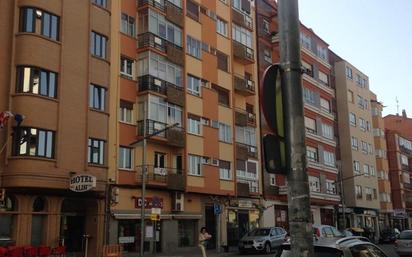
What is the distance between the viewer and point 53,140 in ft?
92.2

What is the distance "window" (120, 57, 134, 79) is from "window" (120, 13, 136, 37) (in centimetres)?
181

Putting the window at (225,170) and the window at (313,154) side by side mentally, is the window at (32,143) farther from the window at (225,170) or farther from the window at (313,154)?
the window at (313,154)

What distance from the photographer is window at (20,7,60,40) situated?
28.1 m

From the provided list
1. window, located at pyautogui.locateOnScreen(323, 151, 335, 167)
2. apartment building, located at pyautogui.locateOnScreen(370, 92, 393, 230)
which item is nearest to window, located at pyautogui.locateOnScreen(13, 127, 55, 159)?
window, located at pyautogui.locateOnScreen(323, 151, 335, 167)

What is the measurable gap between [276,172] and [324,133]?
58.3 m

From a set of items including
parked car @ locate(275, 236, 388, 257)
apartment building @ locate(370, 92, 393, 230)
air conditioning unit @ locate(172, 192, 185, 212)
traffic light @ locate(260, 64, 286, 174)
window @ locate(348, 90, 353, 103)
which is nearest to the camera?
traffic light @ locate(260, 64, 286, 174)

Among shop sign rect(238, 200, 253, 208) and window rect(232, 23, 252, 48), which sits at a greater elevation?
window rect(232, 23, 252, 48)

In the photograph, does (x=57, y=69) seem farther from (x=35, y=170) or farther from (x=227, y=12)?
(x=227, y=12)

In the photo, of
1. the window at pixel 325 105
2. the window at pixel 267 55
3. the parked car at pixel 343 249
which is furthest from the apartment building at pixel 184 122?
the parked car at pixel 343 249

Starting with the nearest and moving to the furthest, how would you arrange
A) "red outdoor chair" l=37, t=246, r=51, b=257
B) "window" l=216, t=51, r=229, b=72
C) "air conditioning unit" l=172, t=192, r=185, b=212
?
"red outdoor chair" l=37, t=246, r=51, b=257, "air conditioning unit" l=172, t=192, r=185, b=212, "window" l=216, t=51, r=229, b=72

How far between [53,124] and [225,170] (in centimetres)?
1717

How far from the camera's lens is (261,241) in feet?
111

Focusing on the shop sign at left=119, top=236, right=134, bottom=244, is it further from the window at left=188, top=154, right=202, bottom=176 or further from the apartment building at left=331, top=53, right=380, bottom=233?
the apartment building at left=331, top=53, right=380, bottom=233

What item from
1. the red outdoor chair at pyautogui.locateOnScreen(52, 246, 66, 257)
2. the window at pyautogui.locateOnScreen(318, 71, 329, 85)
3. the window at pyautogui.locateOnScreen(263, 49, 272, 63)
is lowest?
the red outdoor chair at pyautogui.locateOnScreen(52, 246, 66, 257)
